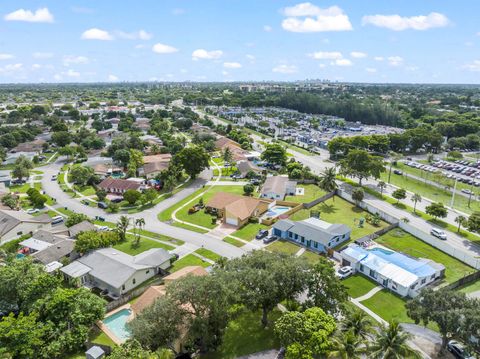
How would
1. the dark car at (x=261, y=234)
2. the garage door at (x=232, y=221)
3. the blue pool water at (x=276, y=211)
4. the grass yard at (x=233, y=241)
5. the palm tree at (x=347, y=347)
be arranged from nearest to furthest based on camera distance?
1. the palm tree at (x=347, y=347)
2. the grass yard at (x=233, y=241)
3. the dark car at (x=261, y=234)
4. the garage door at (x=232, y=221)
5. the blue pool water at (x=276, y=211)

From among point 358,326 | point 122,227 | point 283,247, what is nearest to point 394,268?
point 283,247

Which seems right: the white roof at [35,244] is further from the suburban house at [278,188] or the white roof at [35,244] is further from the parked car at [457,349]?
the parked car at [457,349]

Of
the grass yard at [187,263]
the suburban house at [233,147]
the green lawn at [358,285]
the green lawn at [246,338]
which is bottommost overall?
the grass yard at [187,263]

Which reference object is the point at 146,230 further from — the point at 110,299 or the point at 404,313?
the point at 404,313

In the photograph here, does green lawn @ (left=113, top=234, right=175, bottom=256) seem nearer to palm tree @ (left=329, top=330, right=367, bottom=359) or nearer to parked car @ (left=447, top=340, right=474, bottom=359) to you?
palm tree @ (left=329, top=330, right=367, bottom=359)

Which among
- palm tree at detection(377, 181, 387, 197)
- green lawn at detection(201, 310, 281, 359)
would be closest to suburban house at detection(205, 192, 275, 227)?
green lawn at detection(201, 310, 281, 359)

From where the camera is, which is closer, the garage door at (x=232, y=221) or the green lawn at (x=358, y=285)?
the green lawn at (x=358, y=285)

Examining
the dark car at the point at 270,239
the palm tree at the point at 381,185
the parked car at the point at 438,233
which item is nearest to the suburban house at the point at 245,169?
the palm tree at the point at 381,185
